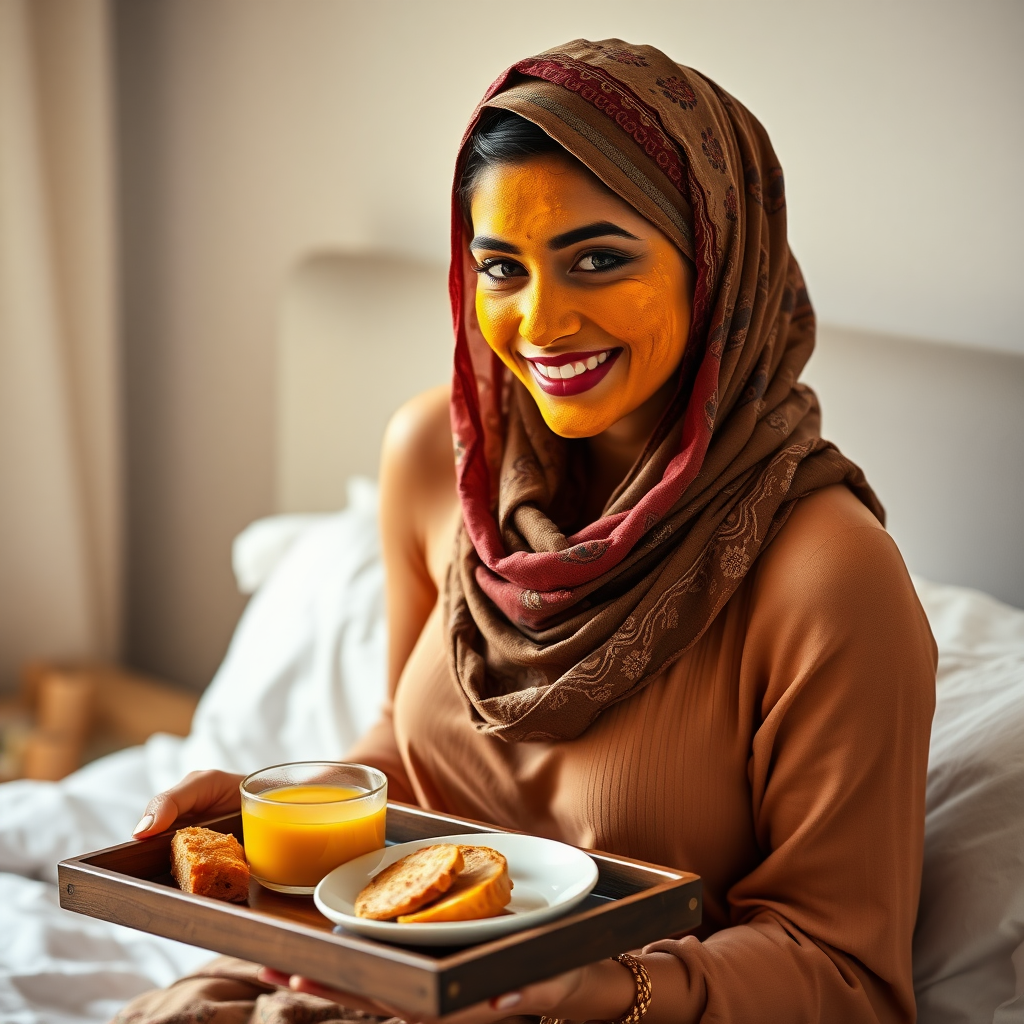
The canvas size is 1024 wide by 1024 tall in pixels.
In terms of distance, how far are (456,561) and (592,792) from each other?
0.97ft

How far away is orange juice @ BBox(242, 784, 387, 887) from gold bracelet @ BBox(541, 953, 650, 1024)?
0.69ft

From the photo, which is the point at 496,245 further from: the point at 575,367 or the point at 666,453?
the point at 666,453

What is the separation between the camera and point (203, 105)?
2.37 metres

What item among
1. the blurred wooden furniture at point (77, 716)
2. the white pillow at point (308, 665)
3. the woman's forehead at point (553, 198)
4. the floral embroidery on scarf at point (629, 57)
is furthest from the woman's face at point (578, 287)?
the blurred wooden furniture at point (77, 716)

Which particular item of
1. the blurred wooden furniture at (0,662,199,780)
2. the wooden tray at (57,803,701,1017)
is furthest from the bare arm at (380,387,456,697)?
the blurred wooden furniture at (0,662,199,780)

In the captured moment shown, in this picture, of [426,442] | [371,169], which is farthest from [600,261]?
[371,169]

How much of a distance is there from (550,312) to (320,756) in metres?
0.84

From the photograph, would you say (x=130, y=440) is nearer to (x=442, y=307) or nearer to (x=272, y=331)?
(x=272, y=331)

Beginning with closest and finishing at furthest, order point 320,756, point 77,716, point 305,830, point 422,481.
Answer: point 305,830, point 422,481, point 320,756, point 77,716

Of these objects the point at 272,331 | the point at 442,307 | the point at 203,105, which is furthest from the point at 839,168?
the point at 203,105

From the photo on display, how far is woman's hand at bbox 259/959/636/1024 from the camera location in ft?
2.54

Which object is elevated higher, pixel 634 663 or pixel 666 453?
pixel 666 453

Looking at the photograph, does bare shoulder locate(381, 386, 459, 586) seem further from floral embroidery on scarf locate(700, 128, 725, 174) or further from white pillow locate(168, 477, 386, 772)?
floral embroidery on scarf locate(700, 128, 725, 174)

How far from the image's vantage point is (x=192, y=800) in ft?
3.43
